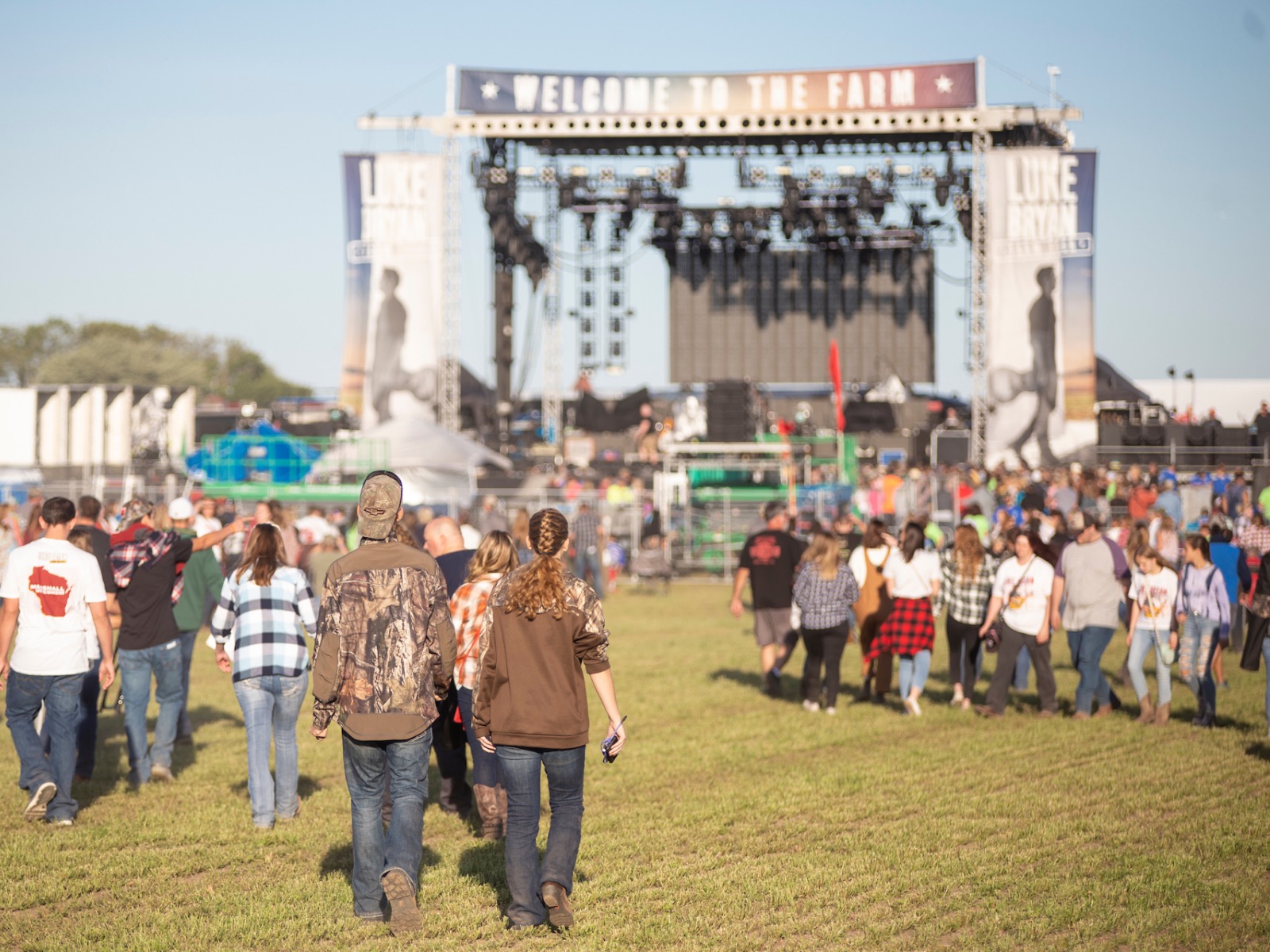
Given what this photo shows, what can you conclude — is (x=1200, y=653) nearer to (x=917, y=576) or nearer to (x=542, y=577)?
(x=917, y=576)

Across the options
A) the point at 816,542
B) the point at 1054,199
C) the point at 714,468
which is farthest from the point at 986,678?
the point at 1054,199

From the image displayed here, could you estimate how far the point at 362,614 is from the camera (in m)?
4.89

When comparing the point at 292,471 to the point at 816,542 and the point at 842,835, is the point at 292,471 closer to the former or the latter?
the point at 816,542

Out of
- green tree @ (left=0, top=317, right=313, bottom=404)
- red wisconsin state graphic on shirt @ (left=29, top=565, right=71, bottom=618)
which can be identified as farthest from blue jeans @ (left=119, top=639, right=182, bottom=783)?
green tree @ (left=0, top=317, right=313, bottom=404)

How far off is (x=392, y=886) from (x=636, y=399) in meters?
30.6

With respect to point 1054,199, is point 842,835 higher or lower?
lower

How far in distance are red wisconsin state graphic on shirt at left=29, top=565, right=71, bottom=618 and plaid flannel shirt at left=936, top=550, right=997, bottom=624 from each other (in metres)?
6.75

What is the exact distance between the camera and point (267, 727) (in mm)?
6793

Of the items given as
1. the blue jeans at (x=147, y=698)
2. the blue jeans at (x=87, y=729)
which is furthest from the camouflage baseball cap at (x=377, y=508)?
the blue jeans at (x=87, y=729)

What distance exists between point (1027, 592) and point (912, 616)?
3.09 ft

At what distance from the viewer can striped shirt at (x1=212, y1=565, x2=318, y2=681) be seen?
6.63 metres

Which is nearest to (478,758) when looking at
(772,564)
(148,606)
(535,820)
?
(535,820)

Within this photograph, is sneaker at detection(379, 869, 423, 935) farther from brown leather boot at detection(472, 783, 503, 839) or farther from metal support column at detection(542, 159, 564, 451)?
metal support column at detection(542, 159, 564, 451)

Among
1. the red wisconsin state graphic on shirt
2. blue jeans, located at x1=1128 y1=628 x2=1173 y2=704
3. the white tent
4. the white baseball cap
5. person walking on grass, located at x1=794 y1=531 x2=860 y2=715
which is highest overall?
the white tent
